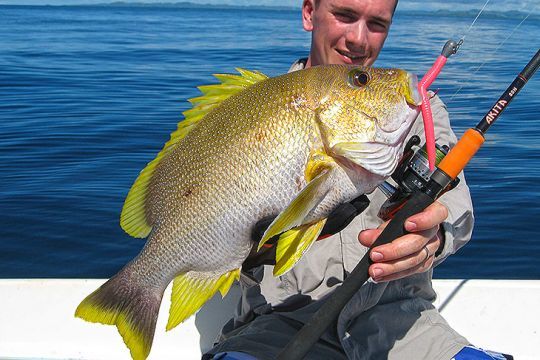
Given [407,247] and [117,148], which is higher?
[407,247]

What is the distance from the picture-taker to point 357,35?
10.2 ft

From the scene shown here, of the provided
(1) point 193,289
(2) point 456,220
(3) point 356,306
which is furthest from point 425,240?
(1) point 193,289

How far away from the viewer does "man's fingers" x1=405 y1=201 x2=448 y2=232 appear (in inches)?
80.2

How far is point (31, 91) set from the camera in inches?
501

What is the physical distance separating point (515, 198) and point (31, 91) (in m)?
9.51

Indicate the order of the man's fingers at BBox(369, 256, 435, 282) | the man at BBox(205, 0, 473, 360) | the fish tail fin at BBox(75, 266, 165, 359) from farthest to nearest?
1. the man at BBox(205, 0, 473, 360)
2. the fish tail fin at BBox(75, 266, 165, 359)
3. the man's fingers at BBox(369, 256, 435, 282)

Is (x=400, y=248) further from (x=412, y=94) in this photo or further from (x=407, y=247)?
(x=412, y=94)

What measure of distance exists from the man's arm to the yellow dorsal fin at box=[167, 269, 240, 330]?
467 mm

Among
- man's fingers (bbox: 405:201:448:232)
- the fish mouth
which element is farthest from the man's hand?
the fish mouth

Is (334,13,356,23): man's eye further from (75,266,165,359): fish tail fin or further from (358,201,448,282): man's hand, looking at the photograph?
(75,266,165,359): fish tail fin

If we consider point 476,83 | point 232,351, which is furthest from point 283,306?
point 476,83

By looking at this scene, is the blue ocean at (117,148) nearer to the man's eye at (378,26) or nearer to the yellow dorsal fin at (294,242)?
the man's eye at (378,26)

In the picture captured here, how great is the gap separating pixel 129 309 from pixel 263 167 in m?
0.74

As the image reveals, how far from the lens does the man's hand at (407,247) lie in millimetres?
2047
